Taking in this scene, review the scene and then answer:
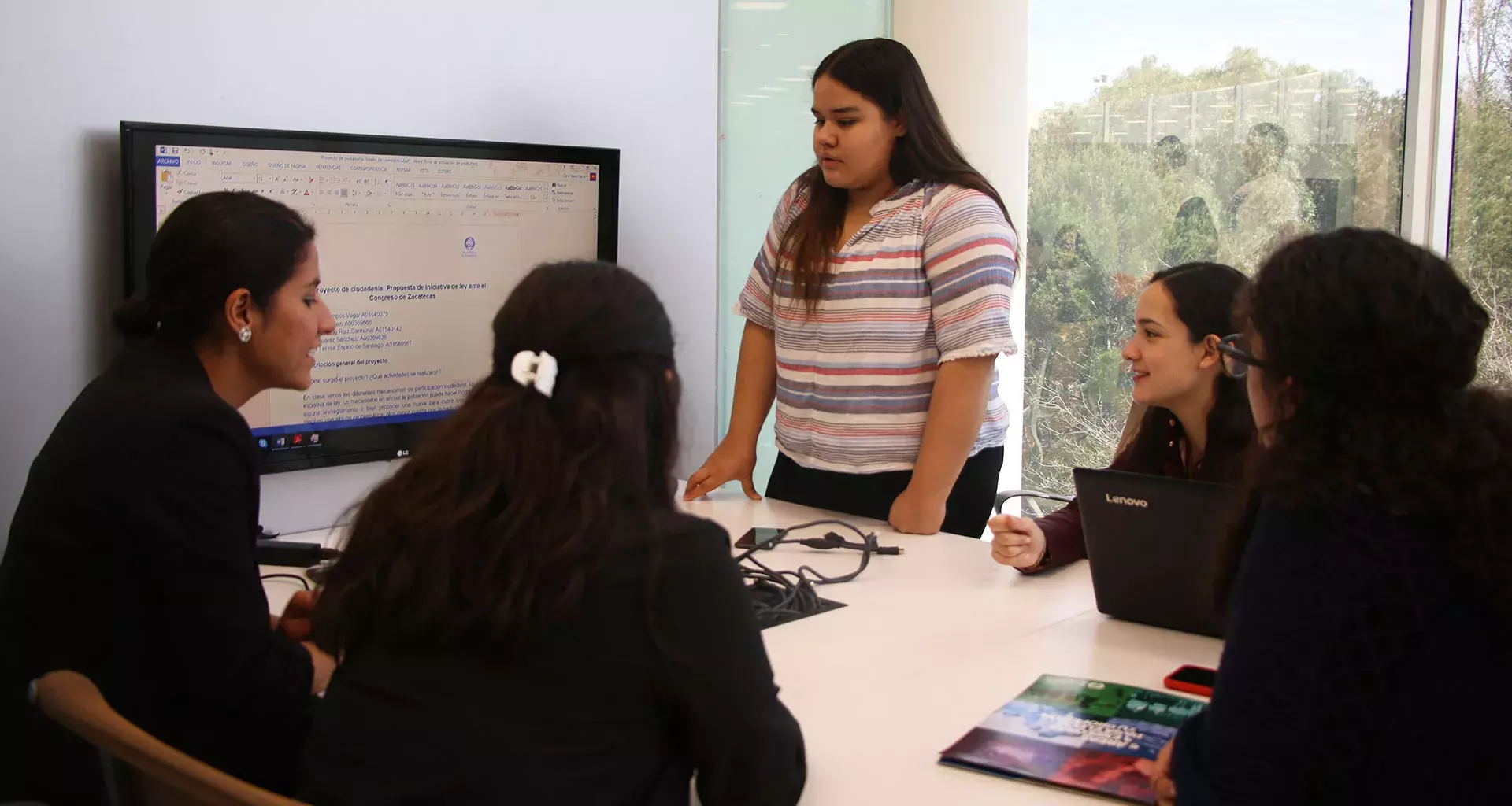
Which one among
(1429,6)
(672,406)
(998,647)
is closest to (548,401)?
(672,406)

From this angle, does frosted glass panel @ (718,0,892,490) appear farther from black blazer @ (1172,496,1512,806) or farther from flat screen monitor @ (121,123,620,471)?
black blazer @ (1172,496,1512,806)

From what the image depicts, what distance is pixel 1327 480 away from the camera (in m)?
1.05

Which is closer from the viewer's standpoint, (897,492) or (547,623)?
(547,623)

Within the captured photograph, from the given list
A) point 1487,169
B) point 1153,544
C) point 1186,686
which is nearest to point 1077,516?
point 1153,544

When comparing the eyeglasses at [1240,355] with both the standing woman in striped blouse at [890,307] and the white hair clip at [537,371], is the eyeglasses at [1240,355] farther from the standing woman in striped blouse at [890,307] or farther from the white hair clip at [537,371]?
the standing woman in striped blouse at [890,307]

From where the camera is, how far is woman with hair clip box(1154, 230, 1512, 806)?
1007 millimetres

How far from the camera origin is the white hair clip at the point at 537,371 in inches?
44.5

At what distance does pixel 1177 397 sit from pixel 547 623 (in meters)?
1.26

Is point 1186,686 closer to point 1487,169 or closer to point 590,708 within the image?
point 590,708

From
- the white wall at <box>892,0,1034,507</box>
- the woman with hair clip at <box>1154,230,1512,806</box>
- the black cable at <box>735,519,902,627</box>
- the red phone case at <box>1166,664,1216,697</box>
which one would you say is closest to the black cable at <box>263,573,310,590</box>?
the black cable at <box>735,519,902,627</box>

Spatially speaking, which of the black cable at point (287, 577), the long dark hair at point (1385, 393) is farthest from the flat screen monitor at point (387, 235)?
the long dark hair at point (1385, 393)

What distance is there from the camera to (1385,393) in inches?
42.5

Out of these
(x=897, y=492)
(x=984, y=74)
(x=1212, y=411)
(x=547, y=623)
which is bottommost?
(x=897, y=492)

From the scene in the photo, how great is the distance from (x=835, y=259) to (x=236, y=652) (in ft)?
4.74
